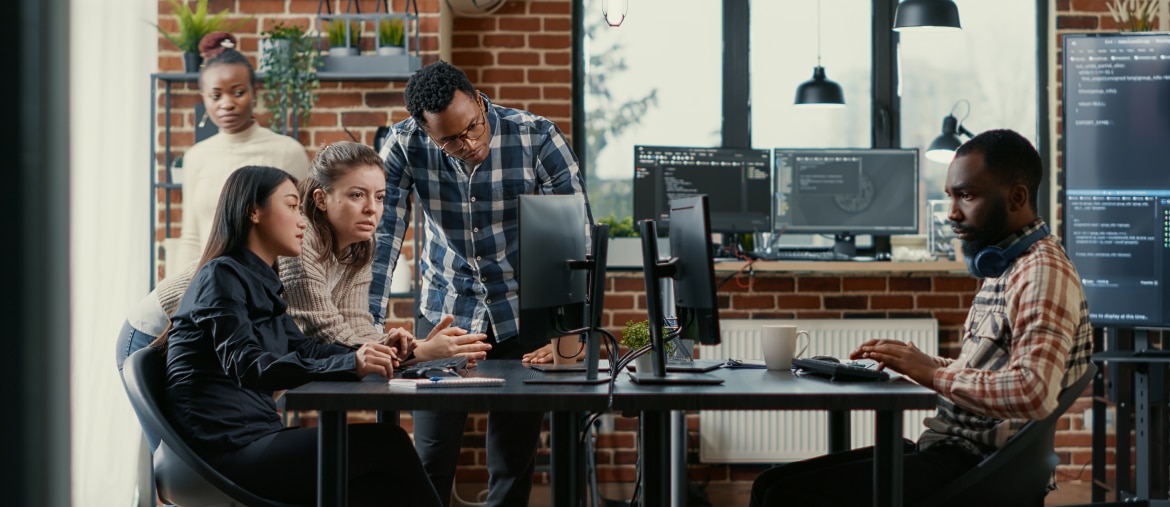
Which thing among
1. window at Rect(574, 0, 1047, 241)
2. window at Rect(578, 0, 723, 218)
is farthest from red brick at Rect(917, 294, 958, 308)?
window at Rect(578, 0, 723, 218)

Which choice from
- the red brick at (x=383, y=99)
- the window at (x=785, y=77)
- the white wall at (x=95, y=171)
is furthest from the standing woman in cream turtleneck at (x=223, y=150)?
the white wall at (x=95, y=171)

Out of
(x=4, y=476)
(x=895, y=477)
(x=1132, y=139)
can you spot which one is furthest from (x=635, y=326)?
(x=1132, y=139)

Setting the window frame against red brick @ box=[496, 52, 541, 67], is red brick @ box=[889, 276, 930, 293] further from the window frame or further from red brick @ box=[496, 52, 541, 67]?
red brick @ box=[496, 52, 541, 67]

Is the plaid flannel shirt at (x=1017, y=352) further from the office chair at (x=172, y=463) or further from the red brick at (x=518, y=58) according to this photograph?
the red brick at (x=518, y=58)

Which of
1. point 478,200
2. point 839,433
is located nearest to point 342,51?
point 478,200

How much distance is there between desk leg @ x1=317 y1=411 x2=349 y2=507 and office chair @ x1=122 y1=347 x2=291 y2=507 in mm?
208

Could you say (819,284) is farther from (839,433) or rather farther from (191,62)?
(191,62)

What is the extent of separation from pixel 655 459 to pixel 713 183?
2429 mm

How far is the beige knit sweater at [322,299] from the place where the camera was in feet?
7.30

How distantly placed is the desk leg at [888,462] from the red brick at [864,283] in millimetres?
2715

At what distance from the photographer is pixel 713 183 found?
4.12 meters

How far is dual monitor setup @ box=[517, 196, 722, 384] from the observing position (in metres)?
1.81

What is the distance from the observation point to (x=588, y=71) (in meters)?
4.53

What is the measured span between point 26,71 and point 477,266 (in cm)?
227
